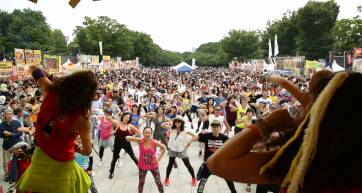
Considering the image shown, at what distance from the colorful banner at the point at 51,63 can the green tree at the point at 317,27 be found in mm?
49817

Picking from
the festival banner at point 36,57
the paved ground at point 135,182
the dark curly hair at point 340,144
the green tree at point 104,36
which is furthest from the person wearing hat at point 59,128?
the green tree at point 104,36

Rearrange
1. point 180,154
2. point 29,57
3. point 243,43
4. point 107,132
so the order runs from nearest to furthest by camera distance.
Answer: point 180,154, point 107,132, point 29,57, point 243,43

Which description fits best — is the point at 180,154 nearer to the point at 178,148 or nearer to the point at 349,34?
the point at 178,148

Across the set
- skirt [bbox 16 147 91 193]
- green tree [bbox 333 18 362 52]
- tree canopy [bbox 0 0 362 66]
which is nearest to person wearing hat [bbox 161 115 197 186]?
skirt [bbox 16 147 91 193]

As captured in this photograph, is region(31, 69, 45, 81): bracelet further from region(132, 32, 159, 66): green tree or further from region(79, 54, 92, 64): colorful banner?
region(132, 32, 159, 66): green tree

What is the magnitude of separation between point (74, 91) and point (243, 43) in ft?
317

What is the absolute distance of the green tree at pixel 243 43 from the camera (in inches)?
3812

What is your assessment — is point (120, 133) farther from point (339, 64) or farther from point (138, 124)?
point (339, 64)

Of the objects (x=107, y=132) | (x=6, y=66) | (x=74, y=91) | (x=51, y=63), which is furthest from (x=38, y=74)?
(x=51, y=63)

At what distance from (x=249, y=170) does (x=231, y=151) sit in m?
0.11

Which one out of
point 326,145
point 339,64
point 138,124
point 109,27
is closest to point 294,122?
point 326,145

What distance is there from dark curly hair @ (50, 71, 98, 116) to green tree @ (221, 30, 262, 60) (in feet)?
307

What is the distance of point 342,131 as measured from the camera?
1381mm

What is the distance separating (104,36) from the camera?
78.2 metres
